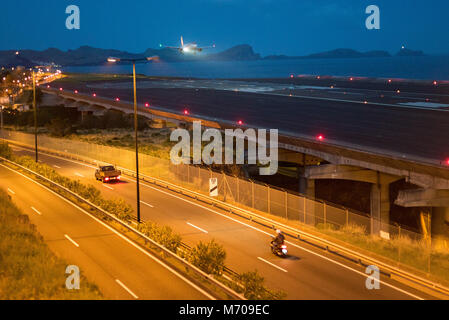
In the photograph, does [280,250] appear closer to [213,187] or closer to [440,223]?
[213,187]

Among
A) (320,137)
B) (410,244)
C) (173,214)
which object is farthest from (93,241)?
(320,137)

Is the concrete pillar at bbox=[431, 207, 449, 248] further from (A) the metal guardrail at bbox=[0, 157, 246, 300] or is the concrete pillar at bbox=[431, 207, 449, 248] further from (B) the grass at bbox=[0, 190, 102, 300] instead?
(B) the grass at bbox=[0, 190, 102, 300]

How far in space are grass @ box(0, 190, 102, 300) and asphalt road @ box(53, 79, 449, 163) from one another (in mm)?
21001

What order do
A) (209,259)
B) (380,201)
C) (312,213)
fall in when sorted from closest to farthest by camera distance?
(209,259), (312,213), (380,201)

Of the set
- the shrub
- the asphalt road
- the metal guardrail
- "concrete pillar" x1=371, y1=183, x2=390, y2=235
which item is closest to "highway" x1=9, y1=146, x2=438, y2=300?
the shrub

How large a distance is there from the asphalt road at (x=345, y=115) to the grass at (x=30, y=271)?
21.0 metres

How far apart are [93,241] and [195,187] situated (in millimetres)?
13875

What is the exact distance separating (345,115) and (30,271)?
1641 inches

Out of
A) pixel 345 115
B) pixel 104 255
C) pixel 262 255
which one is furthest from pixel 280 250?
pixel 345 115

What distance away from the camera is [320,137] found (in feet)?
135

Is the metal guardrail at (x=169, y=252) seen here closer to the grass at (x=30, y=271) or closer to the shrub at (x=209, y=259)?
the shrub at (x=209, y=259)

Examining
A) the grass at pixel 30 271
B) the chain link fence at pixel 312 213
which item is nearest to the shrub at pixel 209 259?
the grass at pixel 30 271

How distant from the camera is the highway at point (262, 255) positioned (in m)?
18.7

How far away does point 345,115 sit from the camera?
177 ft
